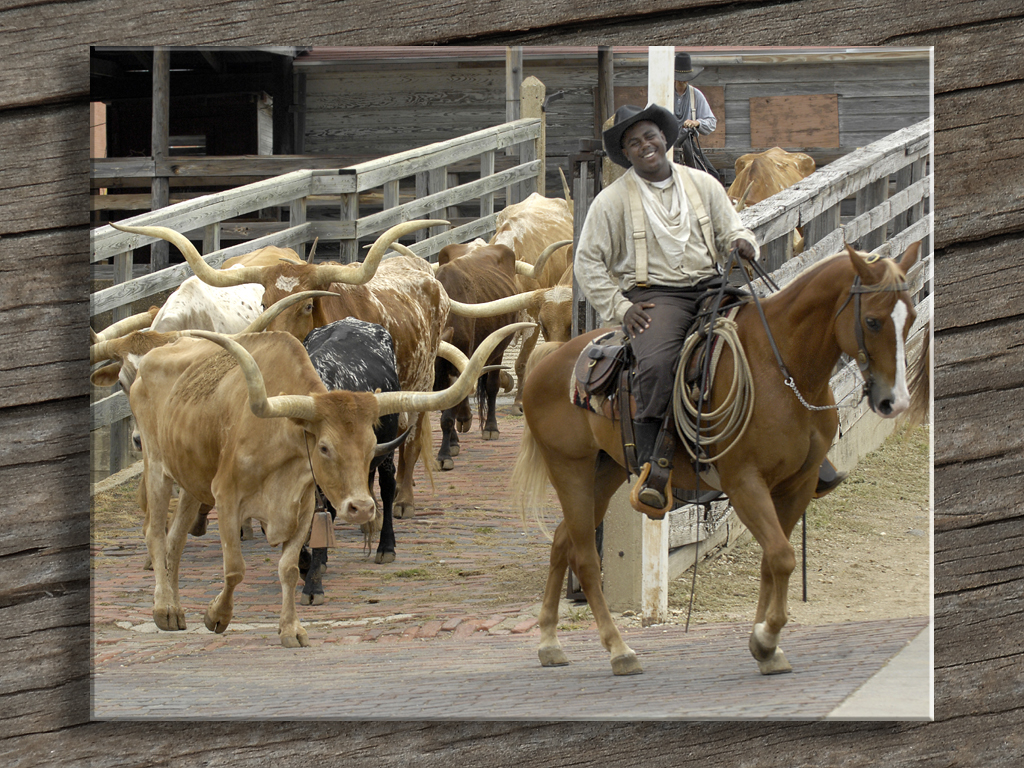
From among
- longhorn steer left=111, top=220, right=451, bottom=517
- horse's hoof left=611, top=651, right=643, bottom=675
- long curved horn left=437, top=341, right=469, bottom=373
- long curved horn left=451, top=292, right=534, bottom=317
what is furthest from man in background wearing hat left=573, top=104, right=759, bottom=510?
long curved horn left=437, top=341, right=469, bottom=373

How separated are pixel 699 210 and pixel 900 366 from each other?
2.51 ft

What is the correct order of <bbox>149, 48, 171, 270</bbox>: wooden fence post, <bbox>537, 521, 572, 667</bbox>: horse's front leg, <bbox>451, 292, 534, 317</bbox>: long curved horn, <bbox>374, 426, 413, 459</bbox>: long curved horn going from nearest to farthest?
<bbox>149, 48, 171, 270</bbox>: wooden fence post
<bbox>537, 521, 572, 667</bbox>: horse's front leg
<bbox>374, 426, 413, 459</bbox>: long curved horn
<bbox>451, 292, 534, 317</bbox>: long curved horn

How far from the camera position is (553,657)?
3.96 meters

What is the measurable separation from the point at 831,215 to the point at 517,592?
1.55m

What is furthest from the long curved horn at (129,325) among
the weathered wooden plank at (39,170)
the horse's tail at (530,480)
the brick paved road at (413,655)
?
the horse's tail at (530,480)

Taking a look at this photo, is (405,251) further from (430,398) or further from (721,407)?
(721,407)

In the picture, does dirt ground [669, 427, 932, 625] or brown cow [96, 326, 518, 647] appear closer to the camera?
dirt ground [669, 427, 932, 625]

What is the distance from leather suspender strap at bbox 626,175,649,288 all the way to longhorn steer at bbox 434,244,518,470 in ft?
2.59

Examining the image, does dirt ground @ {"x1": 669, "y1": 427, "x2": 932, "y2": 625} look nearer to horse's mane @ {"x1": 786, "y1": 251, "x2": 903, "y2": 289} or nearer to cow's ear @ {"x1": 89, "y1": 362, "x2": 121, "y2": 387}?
horse's mane @ {"x1": 786, "y1": 251, "x2": 903, "y2": 289}

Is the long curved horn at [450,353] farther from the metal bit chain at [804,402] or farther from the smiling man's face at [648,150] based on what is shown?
the metal bit chain at [804,402]

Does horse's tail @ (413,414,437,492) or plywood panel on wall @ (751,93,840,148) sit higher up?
plywood panel on wall @ (751,93,840,148)

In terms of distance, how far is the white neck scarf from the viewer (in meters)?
3.93

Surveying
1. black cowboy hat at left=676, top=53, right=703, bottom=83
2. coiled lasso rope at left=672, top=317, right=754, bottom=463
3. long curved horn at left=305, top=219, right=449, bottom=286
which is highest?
black cowboy hat at left=676, top=53, right=703, bottom=83

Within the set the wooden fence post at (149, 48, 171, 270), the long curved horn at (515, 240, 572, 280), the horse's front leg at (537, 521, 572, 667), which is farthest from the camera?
the long curved horn at (515, 240, 572, 280)
